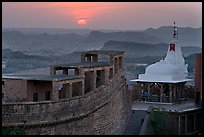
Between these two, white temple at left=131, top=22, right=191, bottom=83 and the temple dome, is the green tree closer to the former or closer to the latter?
white temple at left=131, top=22, right=191, bottom=83

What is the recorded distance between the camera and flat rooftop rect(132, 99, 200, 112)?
20.1 metres

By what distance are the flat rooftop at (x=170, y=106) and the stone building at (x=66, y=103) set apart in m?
1.27

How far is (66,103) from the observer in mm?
13648

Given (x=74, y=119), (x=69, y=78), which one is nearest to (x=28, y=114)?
(x=74, y=119)

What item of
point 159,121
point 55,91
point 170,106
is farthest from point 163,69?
point 55,91

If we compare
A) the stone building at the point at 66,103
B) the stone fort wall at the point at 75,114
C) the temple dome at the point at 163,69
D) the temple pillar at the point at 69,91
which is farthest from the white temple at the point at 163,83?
the temple pillar at the point at 69,91

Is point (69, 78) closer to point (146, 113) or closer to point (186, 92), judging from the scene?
point (146, 113)

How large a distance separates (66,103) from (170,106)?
854 centimetres

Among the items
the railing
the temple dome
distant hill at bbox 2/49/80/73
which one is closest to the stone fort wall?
the railing

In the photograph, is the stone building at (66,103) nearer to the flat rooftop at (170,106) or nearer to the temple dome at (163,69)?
the flat rooftop at (170,106)

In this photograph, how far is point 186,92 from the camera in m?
24.1

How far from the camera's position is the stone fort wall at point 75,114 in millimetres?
12359

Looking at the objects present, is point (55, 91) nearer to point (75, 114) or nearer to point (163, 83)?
point (75, 114)

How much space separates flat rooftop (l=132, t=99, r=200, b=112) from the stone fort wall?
236 centimetres
